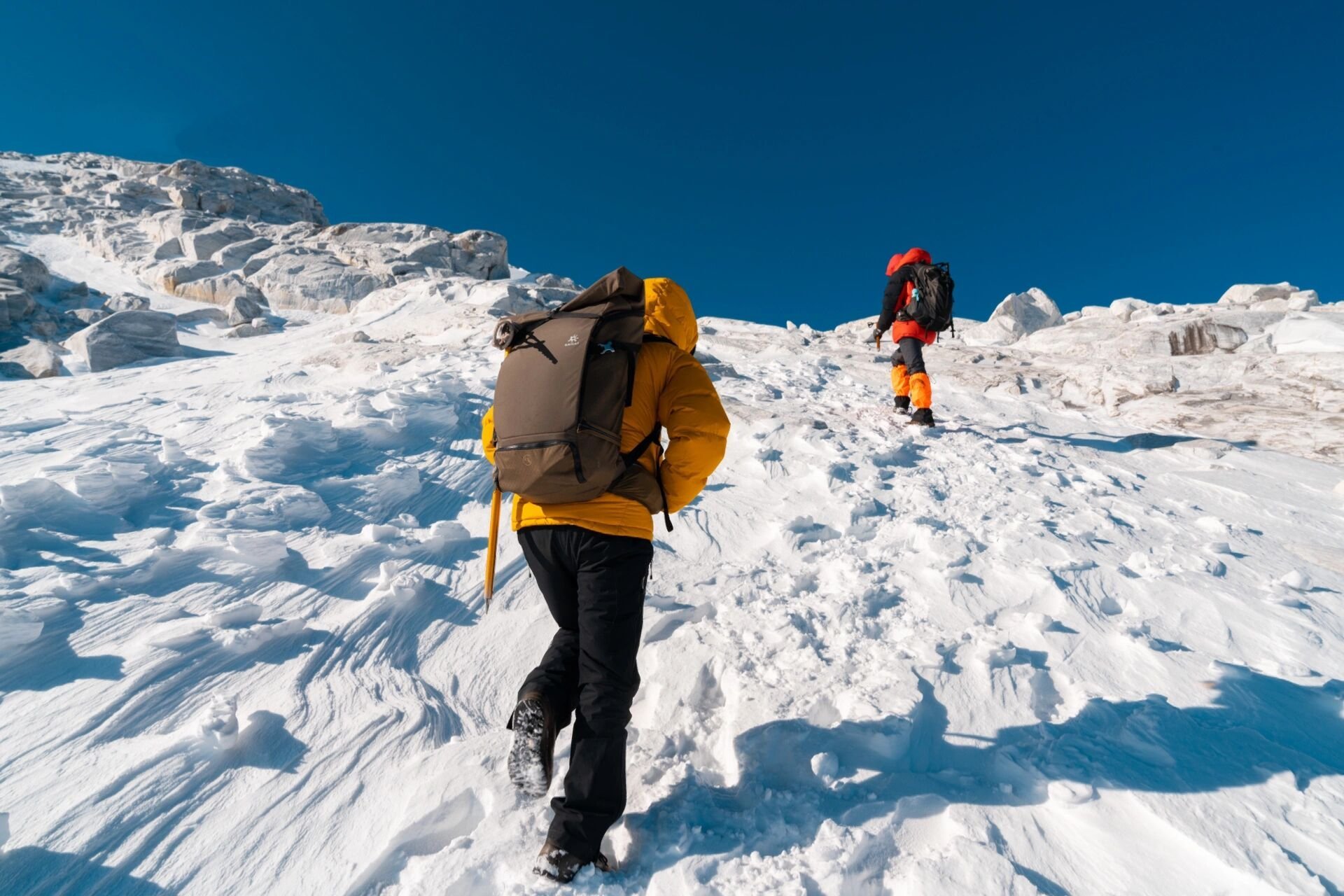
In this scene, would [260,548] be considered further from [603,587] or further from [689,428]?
[689,428]

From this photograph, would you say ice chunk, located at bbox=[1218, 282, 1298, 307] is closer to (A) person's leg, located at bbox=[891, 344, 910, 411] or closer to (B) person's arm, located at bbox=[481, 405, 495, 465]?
(A) person's leg, located at bbox=[891, 344, 910, 411]

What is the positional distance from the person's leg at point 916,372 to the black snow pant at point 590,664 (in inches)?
237

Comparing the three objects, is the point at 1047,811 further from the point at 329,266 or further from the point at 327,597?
the point at 329,266

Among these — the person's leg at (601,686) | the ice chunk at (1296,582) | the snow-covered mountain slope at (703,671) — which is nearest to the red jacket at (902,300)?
the snow-covered mountain slope at (703,671)

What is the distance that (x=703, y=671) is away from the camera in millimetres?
3078

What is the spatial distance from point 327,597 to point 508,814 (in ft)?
6.36

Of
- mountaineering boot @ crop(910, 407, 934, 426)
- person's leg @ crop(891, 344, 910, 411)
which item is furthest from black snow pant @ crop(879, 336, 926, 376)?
mountaineering boot @ crop(910, 407, 934, 426)

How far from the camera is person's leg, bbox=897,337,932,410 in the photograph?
7352 mm

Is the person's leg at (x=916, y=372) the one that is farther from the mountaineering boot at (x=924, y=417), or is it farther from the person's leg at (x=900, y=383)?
the person's leg at (x=900, y=383)

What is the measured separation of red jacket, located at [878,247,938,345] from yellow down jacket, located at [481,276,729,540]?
18.7 feet

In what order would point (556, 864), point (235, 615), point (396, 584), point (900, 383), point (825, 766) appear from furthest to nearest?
1. point (900, 383)
2. point (396, 584)
3. point (235, 615)
4. point (825, 766)
5. point (556, 864)

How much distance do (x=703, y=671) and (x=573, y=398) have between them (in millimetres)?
1724

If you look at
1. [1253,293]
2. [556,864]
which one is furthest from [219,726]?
[1253,293]

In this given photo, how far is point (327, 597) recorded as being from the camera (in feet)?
11.3
